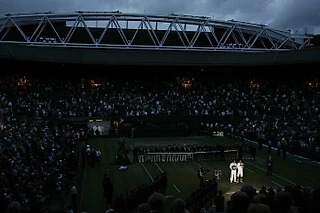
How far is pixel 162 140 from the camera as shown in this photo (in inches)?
1799

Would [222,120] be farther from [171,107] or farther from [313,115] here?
[313,115]

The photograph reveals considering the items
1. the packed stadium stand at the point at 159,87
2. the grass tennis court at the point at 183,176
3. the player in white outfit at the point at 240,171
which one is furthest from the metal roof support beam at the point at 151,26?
the player in white outfit at the point at 240,171

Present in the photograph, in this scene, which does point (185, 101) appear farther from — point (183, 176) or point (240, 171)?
point (240, 171)

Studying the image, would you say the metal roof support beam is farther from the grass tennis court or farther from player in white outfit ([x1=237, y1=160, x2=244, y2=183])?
player in white outfit ([x1=237, y1=160, x2=244, y2=183])

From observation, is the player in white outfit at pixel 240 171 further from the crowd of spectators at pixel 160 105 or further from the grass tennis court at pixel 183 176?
the crowd of spectators at pixel 160 105

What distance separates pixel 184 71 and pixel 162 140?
2030 cm

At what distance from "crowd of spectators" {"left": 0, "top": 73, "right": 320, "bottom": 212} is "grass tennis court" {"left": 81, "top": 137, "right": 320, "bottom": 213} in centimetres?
324

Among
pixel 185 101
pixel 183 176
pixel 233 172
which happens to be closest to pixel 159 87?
pixel 185 101

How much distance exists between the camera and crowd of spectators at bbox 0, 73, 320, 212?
1524 inches

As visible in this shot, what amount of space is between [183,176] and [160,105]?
2775cm

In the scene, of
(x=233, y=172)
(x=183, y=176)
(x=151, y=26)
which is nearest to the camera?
(x=233, y=172)

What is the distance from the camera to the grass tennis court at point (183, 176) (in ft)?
74.9

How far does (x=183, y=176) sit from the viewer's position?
27.3 m

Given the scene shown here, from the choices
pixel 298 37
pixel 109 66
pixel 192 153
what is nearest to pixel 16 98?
pixel 109 66
